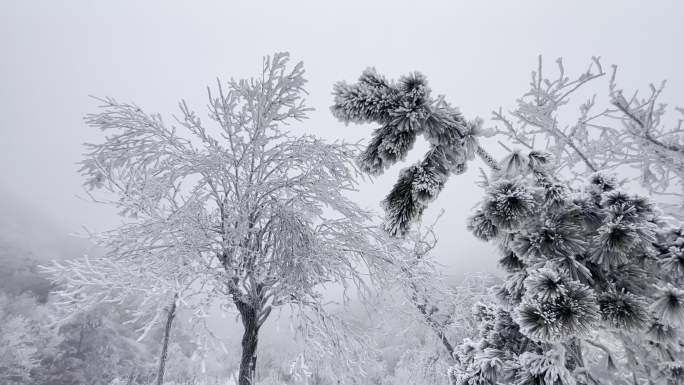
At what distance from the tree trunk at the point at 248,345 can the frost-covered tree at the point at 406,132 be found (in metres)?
5.51

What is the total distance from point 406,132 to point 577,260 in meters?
1.13

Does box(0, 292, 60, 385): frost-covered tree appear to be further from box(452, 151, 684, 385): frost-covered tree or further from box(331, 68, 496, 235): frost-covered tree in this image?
box(452, 151, 684, 385): frost-covered tree

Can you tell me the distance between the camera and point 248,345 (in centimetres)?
606

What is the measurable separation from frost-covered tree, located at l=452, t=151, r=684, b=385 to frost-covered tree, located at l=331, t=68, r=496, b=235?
0.87 ft

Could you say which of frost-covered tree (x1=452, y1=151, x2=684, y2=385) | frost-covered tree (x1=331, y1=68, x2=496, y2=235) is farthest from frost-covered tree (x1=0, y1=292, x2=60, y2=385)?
frost-covered tree (x1=452, y1=151, x2=684, y2=385)

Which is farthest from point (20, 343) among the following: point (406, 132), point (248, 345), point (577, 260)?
point (577, 260)

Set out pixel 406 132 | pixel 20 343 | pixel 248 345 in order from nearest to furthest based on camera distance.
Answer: pixel 406 132 → pixel 248 345 → pixel 20 343

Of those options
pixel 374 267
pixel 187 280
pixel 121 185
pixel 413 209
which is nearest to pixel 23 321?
pixel 121 185

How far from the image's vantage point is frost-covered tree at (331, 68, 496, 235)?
5.03ft

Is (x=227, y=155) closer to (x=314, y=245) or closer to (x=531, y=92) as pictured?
(x=314, y=245)

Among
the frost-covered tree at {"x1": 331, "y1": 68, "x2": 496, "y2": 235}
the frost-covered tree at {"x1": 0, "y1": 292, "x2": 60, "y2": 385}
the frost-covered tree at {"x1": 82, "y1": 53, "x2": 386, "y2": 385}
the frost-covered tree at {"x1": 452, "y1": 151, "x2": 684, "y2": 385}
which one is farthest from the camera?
the frost-covered tree at {"x1": 0, "y1": 292, "x2": 60, "y2": 385}

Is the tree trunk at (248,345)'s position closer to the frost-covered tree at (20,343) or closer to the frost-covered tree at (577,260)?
the frost-covered tree at (577,260)

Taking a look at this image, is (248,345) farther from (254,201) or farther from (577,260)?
(577,260)

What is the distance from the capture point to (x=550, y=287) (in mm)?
1401
